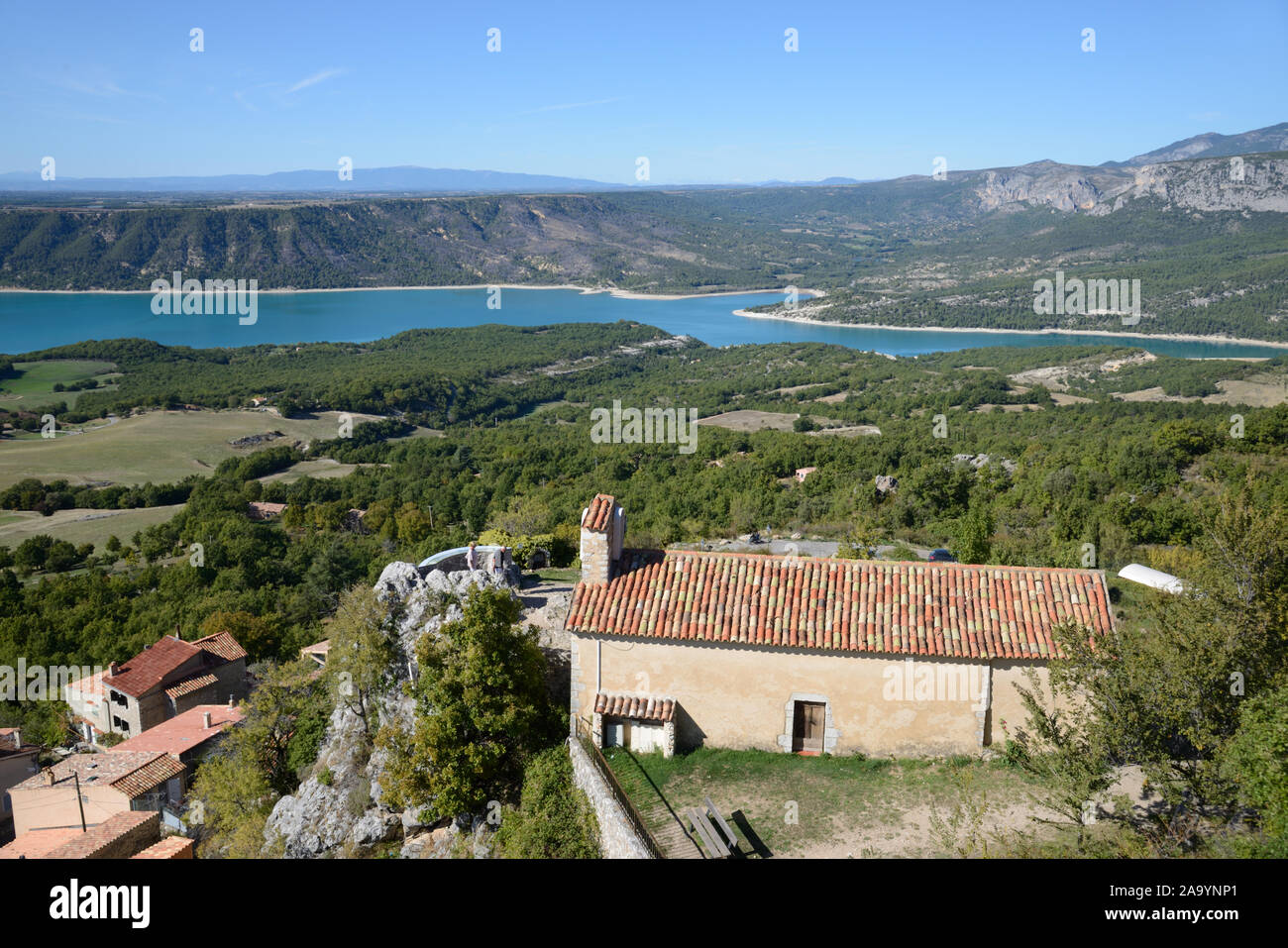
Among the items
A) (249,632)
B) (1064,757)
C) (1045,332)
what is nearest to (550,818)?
(1064,757)

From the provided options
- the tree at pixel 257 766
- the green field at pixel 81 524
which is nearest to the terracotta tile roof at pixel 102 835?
the tree at pixel 257 766

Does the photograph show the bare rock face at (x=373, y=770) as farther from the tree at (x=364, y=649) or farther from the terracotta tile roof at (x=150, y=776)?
the terracotta tile roof at (x=150, y=776)

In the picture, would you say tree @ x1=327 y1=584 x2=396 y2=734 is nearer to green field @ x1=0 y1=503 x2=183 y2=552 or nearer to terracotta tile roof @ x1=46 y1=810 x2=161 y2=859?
terracotta tile roof @ x1=46 y1=810 x2=161 y2=859

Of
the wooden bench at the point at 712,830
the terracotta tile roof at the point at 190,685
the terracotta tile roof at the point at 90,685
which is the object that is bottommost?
the terracotta tile roof at the point at 90,685
